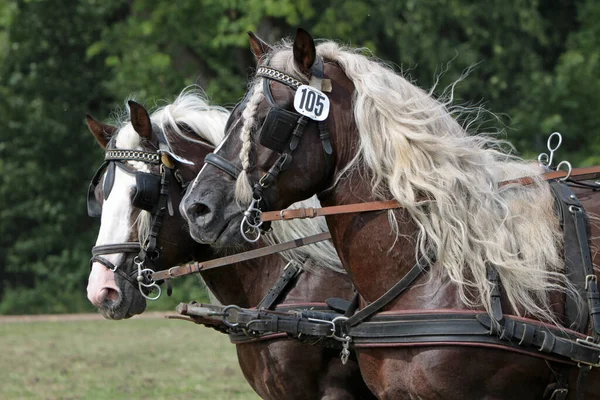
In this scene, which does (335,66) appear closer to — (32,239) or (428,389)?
(428,389)

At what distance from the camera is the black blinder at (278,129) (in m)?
3.49

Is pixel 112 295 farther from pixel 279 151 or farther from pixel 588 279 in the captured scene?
pixel 588 279

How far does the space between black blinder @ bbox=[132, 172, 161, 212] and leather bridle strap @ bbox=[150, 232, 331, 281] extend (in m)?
0.33

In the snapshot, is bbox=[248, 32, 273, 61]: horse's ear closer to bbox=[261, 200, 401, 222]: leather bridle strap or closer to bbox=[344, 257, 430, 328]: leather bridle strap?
bbox=[261, 200, 401, 222]: leather bridle strap

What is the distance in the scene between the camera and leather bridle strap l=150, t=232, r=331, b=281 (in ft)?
14.8

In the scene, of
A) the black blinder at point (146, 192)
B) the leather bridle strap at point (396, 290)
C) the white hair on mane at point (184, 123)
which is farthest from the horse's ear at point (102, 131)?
the leather bridle strap at point (396, 290)

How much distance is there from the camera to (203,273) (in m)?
4.94

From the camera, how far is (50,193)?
19.3 m

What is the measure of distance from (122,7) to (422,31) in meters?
6.14

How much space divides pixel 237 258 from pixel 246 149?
1.23 metres

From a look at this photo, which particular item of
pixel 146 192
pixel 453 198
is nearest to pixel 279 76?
pixel 453 198

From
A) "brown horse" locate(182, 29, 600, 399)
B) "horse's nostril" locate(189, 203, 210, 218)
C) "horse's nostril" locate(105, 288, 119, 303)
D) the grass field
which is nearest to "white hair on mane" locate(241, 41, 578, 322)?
"brown horse" locate(182, 29, 600, 399)

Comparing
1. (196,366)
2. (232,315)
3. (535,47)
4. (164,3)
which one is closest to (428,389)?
(232,315)

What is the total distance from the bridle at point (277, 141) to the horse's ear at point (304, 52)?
0.04 metres
